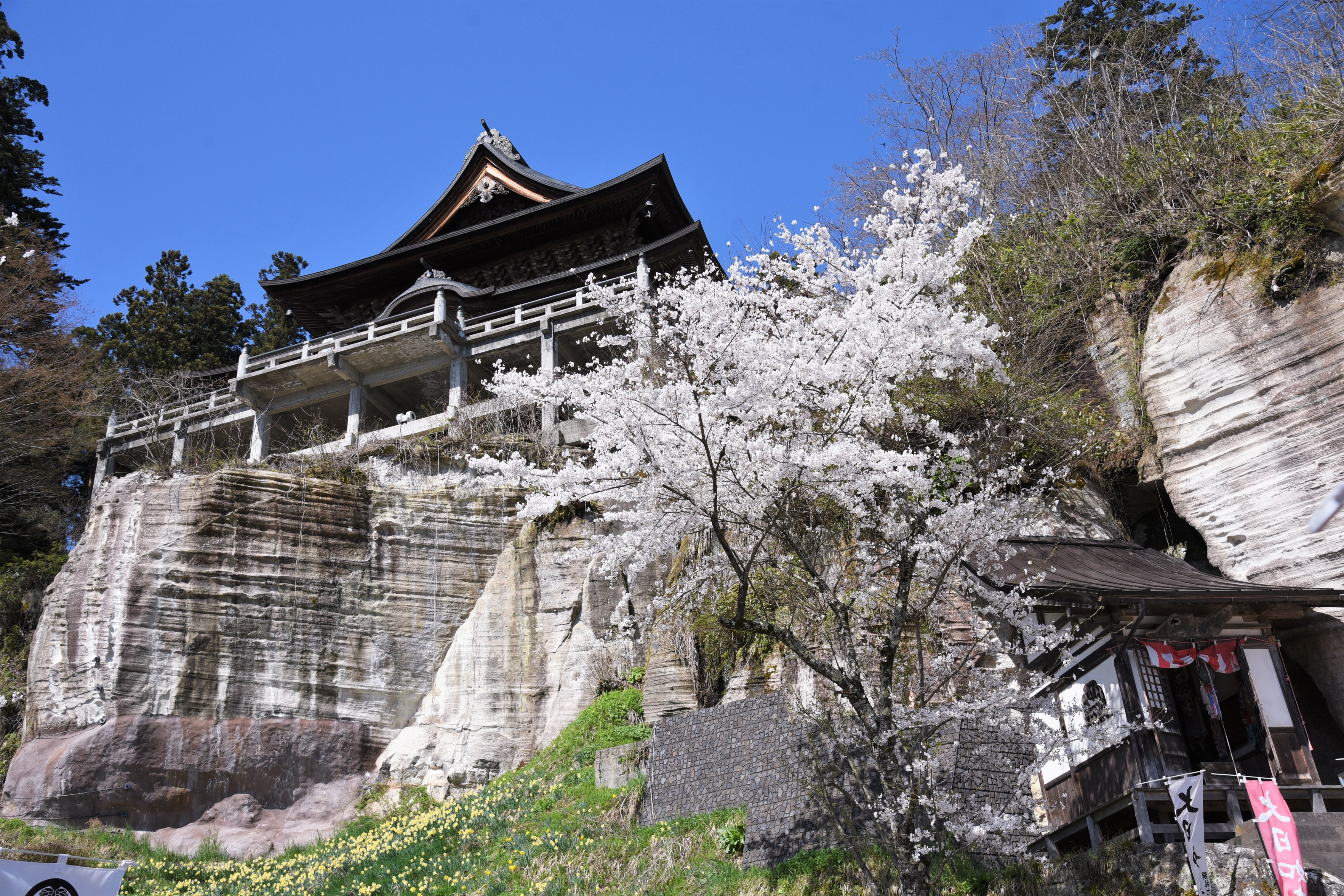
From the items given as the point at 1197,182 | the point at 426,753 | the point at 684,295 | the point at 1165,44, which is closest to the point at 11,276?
the point at 426,753

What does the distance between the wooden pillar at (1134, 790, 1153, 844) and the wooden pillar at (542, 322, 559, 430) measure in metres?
13.1

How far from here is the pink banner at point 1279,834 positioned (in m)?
7.21

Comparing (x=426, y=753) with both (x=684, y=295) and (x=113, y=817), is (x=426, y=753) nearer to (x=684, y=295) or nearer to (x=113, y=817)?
(x=113, y=817)

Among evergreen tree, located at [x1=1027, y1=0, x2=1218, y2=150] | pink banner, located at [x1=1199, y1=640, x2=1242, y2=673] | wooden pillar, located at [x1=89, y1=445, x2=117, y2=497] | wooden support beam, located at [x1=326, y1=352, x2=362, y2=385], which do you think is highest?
evergreen tree, located at [x1=1027, y1=0, x2=1218, y2=150]

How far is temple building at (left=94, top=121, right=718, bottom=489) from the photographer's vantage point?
21703mm

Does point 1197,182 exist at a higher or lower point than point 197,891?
higher

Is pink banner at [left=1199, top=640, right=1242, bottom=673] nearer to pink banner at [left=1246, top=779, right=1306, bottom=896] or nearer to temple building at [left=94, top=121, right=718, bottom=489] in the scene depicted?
pink banner at [left=1246, top=779, right=1306, bottom=896]

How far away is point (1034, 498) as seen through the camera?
35.5 feet

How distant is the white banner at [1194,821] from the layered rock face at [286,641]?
27.3 feet

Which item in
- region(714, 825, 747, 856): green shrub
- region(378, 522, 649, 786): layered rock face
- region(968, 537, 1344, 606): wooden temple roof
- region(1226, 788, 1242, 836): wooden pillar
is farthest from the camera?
region(378, 522, 649, 786): layered rock face

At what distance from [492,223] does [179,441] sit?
31.6 feet

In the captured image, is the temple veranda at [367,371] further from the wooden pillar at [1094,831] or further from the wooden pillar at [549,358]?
the wooden pillar at [1094,831]

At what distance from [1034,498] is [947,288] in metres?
3.05

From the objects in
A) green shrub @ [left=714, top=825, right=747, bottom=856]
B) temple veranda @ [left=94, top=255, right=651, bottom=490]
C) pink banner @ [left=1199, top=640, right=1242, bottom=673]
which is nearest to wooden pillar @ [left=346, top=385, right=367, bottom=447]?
temple veranda @ [left=94, top=255, right=651, bottom=490]
